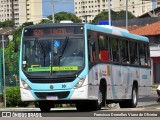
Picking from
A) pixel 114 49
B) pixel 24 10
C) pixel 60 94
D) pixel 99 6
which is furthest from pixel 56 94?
pixel 99 6

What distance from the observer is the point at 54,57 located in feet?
59.3

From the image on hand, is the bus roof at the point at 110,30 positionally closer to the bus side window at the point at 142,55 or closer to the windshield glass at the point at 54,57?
the bus side window at the point at 142,55

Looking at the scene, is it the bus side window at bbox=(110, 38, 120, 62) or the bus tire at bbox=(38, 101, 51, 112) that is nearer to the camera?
the bus tire at bbox=(38, 101, 51, 112)

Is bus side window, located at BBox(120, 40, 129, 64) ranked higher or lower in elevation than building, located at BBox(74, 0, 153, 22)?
lower

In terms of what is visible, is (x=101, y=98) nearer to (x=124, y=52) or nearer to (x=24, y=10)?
(x=124, y=52)

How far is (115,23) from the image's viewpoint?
98062 millimetres

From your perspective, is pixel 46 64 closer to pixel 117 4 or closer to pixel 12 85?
pixel 12 85

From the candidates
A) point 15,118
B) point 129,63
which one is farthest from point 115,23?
point 15,118

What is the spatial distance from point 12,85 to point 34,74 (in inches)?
553

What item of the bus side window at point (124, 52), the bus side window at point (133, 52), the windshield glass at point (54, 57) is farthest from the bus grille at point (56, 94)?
the bus side window at point (133, 52)

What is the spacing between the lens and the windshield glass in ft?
58.9

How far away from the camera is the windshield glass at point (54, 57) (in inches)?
707

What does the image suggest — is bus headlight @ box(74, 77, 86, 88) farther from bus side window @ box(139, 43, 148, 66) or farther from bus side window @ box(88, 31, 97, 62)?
bus side window @ box(139, 43, 148, 66)

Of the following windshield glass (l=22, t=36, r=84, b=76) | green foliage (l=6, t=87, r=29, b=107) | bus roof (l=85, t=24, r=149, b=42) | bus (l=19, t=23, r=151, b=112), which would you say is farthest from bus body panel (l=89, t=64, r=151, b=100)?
green foliage (l=6, t=87, r=29, b=107)
